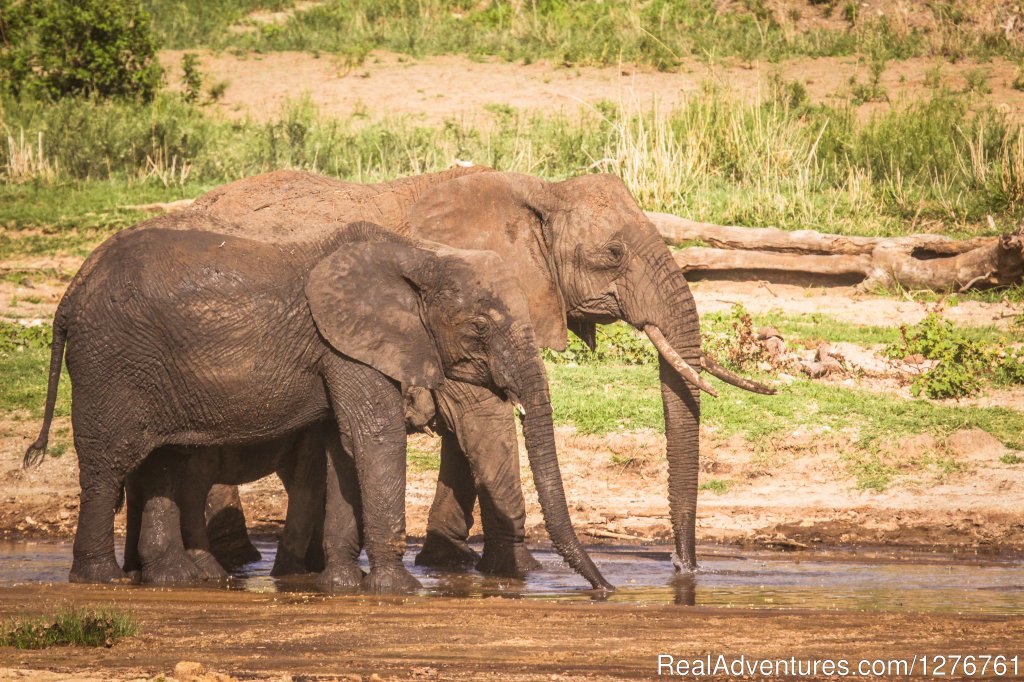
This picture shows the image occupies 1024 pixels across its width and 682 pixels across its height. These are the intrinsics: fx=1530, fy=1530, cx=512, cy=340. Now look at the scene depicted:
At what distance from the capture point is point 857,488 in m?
11.2

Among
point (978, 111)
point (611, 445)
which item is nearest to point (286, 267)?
point (611, 445)

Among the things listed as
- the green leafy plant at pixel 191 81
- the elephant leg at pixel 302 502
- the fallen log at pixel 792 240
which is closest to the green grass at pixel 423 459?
the elephant leg at pixel 302 502

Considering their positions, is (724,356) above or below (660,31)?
Answer: below

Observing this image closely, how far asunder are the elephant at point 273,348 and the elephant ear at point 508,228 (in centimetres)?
71

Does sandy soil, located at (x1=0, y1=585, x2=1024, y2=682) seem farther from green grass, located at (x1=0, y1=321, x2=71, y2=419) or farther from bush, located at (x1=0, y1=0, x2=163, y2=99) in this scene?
bush, located at (x1=0, y1=0, x2=163, y2=99)

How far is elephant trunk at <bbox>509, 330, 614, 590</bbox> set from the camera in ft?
27.5

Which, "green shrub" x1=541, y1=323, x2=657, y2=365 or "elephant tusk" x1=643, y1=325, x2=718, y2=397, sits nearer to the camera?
"elephant tusk" x1=643, y1=325, x2=718, y2=397

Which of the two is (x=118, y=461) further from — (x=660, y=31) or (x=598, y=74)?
(x=660, y=31)

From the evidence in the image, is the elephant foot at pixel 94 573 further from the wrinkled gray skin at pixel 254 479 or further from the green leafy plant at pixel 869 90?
the green leafy plant at pixel 869 90

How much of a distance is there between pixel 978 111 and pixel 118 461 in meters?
14.1

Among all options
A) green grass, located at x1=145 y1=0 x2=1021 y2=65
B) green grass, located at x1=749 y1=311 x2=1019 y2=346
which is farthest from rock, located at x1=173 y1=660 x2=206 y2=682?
green grass, located at x1=145 y1=0 x2=1021 y2=65

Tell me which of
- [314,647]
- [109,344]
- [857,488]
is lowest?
[857,488]

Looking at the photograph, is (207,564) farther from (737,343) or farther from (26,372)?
(737,343)

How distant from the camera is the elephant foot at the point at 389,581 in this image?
28.2ft
